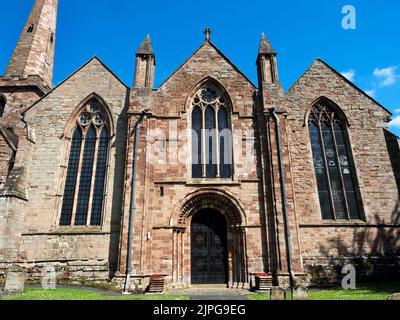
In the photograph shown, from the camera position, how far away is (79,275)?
44.1 feet

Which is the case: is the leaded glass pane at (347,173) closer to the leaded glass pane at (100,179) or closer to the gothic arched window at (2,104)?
the leaded glass pane at (100,179)

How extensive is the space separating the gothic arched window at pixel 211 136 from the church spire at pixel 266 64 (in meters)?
2.62

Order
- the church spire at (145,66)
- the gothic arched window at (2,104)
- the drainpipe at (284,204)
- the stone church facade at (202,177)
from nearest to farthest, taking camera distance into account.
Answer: the drainpipe at (284,204)
the stone church facade at (202,177)
the church spire at (145,66)
the gothic arched window at (2,104)

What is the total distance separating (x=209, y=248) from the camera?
1403cm

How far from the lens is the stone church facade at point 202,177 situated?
13461 millimetres

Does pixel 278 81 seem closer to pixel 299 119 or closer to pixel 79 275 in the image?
pixel 299 119

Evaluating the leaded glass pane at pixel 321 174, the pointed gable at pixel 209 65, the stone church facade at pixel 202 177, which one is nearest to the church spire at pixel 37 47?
the stone church facade at pixel 202 177

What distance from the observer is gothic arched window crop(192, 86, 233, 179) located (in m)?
15.1

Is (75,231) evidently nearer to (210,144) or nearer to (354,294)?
(210,144)

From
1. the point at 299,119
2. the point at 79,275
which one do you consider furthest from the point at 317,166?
the point at 79,275

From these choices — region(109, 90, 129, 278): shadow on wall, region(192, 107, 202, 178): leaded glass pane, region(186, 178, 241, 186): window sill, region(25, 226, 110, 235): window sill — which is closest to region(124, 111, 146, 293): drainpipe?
region(109, 90, 129, 278): shadow on wall

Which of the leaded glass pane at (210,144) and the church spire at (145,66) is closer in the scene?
the leaded glass pane at (210,144)

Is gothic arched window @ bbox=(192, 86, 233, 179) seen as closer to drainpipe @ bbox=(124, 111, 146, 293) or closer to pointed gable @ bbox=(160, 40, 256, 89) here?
pointed gable @ bbox=(160, 40, 256, 89)

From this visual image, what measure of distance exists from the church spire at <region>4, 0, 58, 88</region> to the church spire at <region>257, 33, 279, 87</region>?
17396 mm
